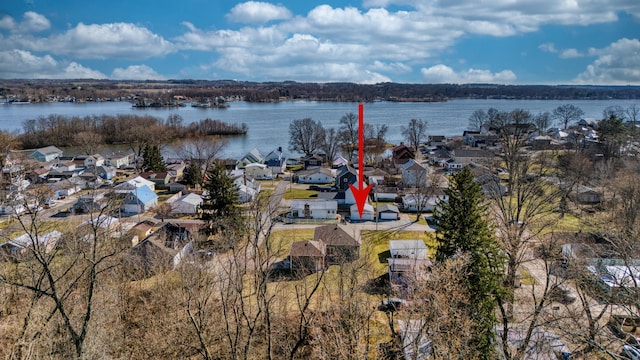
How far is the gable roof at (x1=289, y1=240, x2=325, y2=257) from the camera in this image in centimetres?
1661

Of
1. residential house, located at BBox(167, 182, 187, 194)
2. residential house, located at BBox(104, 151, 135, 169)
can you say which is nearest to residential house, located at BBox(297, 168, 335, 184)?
residential house, located at BBox(167, 182, 187, 194)

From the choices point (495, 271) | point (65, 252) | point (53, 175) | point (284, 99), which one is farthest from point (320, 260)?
point (284, 99)

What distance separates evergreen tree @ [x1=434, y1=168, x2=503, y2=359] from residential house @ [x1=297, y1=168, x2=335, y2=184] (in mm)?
A: 18264

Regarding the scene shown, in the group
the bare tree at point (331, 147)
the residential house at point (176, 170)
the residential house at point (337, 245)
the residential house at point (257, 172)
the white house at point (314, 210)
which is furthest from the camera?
the bare tree at point (331, 147)

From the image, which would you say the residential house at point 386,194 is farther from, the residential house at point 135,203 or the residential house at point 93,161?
the residential house at point 93,161

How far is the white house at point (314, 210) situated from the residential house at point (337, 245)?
528 centimetres

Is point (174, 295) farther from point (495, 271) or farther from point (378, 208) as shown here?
point (378, 208)

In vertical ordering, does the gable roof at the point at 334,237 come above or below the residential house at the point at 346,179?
below

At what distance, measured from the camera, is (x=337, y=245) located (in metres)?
17.7

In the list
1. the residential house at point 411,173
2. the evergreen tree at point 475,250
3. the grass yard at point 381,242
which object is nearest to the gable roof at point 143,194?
the grass yard at point 381,242

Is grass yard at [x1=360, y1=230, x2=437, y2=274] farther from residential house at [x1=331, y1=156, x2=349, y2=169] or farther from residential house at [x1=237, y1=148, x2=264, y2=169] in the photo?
residential house at [x1=237, y1=148, x2=264, y2=169]

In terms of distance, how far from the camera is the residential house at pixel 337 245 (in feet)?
56.8

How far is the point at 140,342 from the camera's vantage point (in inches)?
451

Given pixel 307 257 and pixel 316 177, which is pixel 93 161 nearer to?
pixel 316 177
